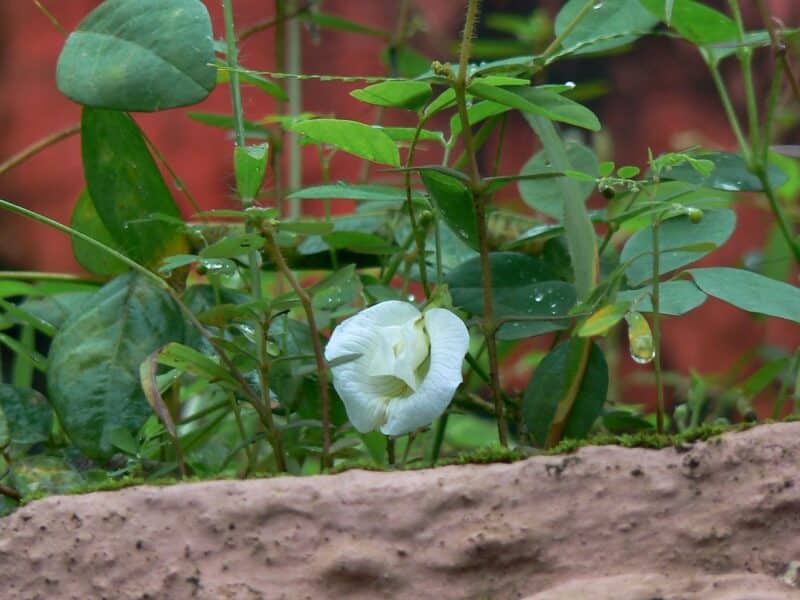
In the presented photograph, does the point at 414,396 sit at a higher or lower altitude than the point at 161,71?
lower

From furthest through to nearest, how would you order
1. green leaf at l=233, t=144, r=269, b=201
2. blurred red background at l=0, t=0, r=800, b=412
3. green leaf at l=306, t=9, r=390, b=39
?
blurred red background at l=0, t=0, r=800, b=412, green leaf at l=306, t=9, r=390, b=39, green leaf at l=233, t=144, r=269, b=201

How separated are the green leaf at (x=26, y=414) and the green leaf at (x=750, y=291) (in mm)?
435

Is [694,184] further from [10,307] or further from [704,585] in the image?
[10,307]

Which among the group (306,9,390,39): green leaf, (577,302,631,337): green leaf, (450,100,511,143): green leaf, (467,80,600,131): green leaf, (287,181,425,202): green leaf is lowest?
(577,302,631,337): green leaf

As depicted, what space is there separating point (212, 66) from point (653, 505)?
0.34 meters

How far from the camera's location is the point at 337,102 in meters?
2.86

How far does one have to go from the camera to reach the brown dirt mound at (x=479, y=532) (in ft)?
1.64

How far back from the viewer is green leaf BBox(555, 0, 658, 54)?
31.1 inches

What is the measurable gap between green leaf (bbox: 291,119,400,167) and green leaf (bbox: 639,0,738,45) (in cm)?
23

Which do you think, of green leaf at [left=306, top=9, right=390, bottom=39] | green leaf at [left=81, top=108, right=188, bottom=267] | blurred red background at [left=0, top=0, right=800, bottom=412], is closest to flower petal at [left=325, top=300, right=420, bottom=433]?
green leaf at [left=81, top=108, right=188, bottom=267]

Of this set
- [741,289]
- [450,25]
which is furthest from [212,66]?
[450,25]

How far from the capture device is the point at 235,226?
0.91m

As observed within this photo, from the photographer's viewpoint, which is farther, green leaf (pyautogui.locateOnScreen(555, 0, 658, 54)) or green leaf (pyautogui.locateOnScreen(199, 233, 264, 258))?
green leaf (pyautogui.locateOnScreen(555, 0, 658, 54))

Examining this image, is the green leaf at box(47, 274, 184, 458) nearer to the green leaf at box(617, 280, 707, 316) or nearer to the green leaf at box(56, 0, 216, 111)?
the green leaf at box(56, 0, 216, 111)
